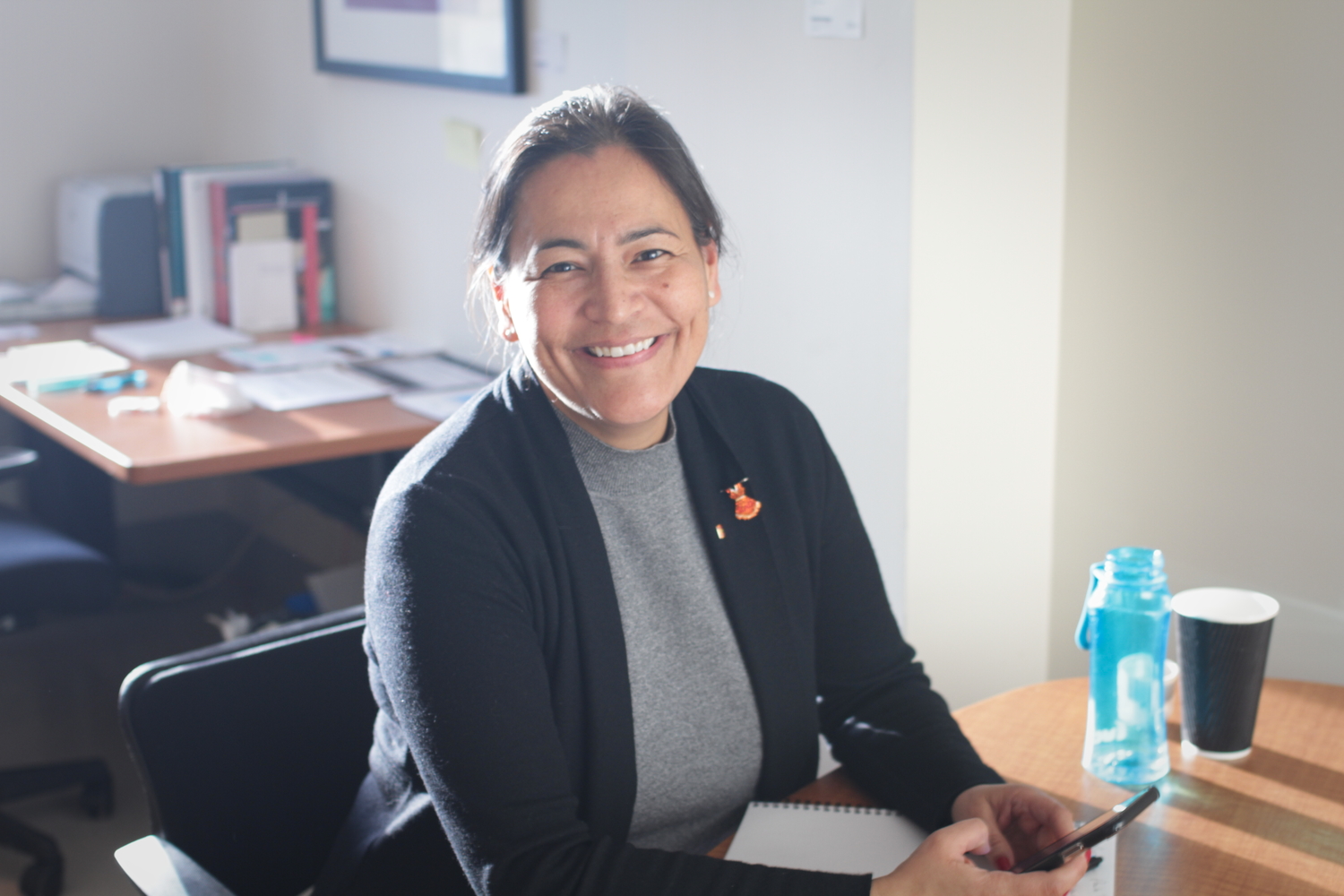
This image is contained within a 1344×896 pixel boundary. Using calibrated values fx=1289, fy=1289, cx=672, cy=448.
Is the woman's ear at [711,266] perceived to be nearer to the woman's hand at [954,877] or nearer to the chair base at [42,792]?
the woman's hand at [954,877]

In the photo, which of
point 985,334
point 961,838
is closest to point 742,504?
point 961,838

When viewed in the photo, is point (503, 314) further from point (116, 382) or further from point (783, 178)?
point (116, 382)

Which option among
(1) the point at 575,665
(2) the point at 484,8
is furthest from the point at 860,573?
(2) the point at 484,8

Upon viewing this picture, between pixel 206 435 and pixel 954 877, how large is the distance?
1628mm

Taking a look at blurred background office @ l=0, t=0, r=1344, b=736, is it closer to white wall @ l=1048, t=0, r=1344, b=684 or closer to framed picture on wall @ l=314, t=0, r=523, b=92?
white wall @ l=1048, t=0, r=1344, b=684

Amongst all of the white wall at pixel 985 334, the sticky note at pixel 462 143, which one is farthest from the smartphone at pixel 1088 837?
the sticky note at pixel 462 143

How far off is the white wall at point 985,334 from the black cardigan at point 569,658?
1.55 ft

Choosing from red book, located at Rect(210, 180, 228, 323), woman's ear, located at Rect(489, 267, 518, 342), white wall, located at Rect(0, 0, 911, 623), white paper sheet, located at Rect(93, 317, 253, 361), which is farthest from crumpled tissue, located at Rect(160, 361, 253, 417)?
woman's ear, located at Rect(489, 267, 518, 342)

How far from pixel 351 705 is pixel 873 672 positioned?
519mm

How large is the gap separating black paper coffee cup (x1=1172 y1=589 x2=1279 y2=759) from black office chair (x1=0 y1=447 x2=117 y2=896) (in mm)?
1837

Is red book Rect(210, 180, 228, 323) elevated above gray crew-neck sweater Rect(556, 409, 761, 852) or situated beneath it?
elevated above

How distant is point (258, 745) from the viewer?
47.5 inches

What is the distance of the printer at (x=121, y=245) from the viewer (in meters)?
3.07

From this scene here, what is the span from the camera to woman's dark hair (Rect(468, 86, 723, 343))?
3.70 feet
